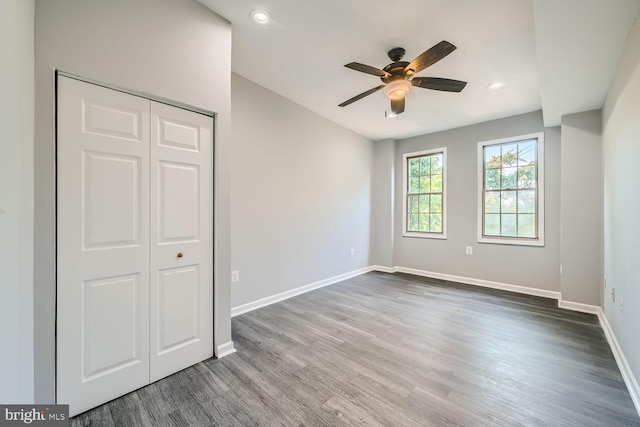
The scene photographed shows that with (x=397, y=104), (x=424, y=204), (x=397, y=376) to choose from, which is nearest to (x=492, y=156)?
(x=424, y=204)

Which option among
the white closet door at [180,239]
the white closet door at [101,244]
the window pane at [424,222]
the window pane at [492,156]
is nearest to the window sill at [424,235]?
the window pane at [424,222]

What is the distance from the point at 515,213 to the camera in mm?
3982

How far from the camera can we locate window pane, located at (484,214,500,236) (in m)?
4.13

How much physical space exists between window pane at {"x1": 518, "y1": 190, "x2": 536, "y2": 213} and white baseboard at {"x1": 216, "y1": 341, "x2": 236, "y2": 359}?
4.38m

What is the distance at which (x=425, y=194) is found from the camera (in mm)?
4867

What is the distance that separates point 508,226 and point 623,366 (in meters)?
2.47

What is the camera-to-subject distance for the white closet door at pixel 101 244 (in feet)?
4.76

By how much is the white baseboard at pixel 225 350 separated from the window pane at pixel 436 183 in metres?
4.16

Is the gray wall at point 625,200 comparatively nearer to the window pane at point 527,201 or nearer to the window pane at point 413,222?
the window pane at point 527,201

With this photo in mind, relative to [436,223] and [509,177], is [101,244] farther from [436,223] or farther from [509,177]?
[509,177]

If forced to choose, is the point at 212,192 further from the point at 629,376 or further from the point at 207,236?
the point at 629,376

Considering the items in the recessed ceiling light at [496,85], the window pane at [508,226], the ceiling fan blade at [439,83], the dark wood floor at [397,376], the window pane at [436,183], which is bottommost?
the dark wood floor at [397,376]
